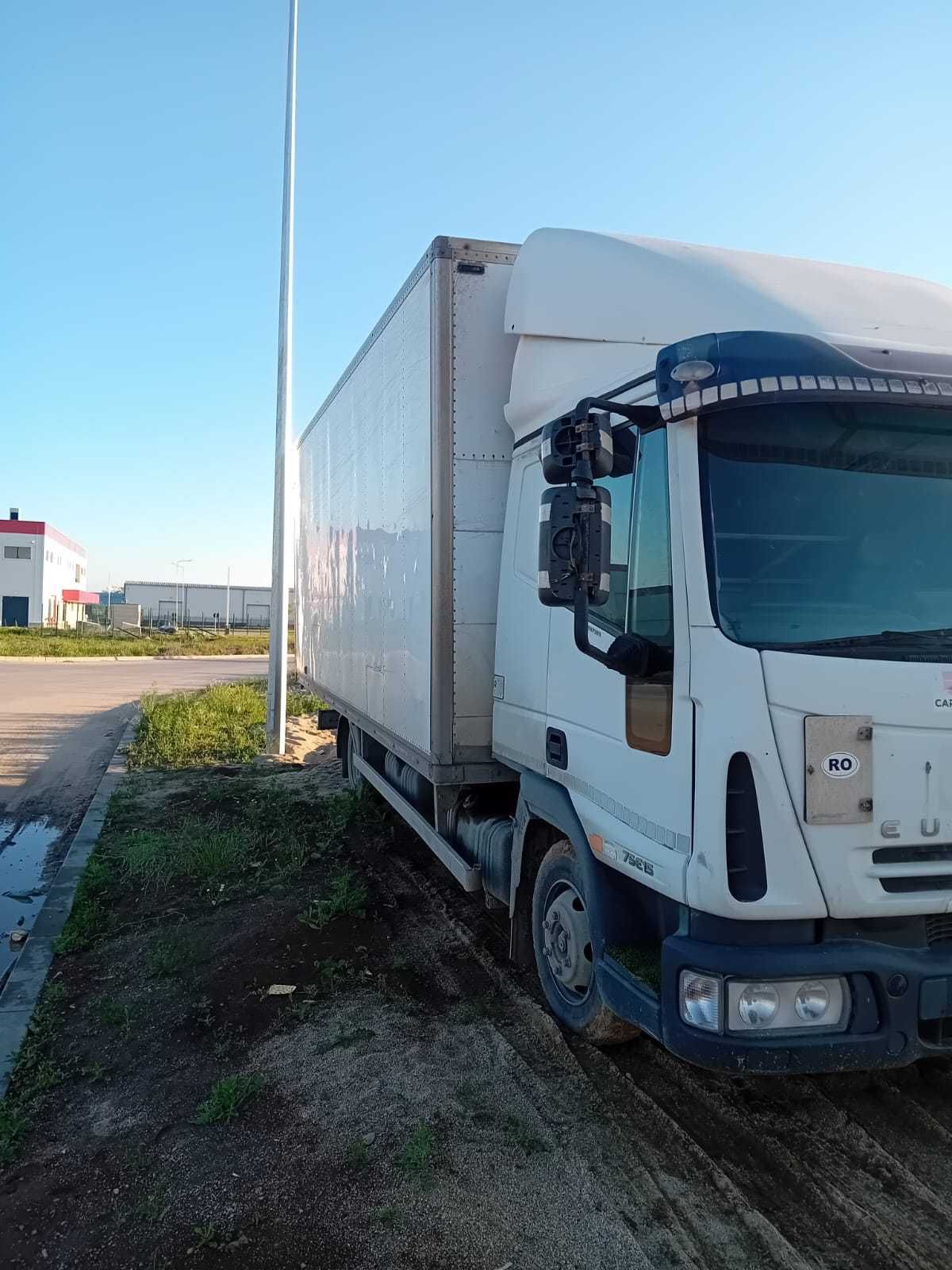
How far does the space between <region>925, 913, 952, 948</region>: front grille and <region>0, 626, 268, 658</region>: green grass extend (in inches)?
1505

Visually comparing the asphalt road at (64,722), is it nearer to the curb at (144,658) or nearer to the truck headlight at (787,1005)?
the curb at (144,658)

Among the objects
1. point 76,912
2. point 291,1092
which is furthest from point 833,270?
point 76,912

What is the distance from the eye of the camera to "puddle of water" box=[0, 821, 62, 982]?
6.36 meters

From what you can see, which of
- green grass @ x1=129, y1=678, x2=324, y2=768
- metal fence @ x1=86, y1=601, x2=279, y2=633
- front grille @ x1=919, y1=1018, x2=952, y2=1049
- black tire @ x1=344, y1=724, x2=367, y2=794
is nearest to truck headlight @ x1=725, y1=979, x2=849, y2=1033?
front grille @ x1=919, y1=1018, x2=952, y2=1049

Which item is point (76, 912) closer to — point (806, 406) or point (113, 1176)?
point (113, 1176)

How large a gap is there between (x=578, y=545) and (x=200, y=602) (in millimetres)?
95235

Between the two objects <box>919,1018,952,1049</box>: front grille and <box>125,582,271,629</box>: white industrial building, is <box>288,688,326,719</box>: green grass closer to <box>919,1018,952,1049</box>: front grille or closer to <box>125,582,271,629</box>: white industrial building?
<box>919,1018,952,1049</box>: front grille

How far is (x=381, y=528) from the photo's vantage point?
21.8ft

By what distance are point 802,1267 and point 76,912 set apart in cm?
519

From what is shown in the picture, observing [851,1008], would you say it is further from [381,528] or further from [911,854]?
[381,528]

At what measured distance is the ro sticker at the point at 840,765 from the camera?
2.87 meters

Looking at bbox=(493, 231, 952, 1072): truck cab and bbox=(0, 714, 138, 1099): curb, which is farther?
bbox=(0, 714, 138, 1099): curb

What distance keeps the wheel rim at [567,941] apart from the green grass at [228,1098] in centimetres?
135

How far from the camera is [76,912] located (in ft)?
21.2
